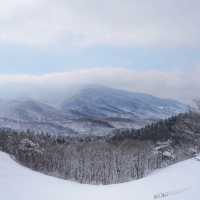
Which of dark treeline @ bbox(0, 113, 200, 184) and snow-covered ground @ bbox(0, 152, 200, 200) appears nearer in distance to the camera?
snow-covered ground @ bbox(0, 152, 200, 200)

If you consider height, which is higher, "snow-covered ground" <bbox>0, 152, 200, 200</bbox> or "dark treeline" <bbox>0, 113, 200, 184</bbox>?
"snow-covered ground" <bbox>0, 152, 200, 200</bbox>

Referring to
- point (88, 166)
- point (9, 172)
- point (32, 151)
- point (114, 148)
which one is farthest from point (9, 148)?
point (9, 172)

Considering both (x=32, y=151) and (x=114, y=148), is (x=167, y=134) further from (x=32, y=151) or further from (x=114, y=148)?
(x=32, y=151)

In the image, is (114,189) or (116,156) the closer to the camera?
(114,189)

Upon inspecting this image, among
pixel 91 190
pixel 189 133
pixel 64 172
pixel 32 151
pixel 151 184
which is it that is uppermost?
pixel 151 184

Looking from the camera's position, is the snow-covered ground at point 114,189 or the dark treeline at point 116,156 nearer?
the snow-covered ground at point 114,189

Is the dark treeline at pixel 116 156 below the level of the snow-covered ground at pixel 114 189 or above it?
below

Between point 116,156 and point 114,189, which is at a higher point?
point 114,189

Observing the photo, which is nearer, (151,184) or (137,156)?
(151,184)
